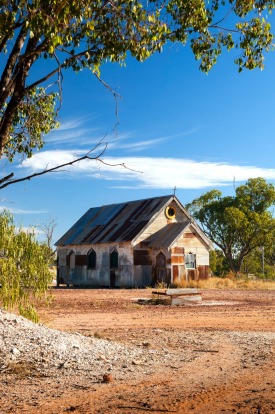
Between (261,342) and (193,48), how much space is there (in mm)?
6654

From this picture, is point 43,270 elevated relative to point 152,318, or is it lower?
elevated

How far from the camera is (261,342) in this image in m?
12.4

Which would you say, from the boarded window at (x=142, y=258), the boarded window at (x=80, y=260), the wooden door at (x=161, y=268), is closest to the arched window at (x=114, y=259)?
the boarded window at (x=142, y=258)

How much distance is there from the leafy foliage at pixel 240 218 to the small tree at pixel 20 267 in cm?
4295

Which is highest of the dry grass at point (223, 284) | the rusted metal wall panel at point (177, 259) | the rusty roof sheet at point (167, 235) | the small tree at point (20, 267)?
the rusty roof sheet at point (167, 235)

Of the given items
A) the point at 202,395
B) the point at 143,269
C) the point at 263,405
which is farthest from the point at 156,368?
the point at 143,269

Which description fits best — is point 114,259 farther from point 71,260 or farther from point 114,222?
point 71,260

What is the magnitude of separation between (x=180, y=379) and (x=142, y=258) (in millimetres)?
29044

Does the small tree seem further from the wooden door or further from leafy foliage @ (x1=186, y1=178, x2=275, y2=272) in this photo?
leafy foliage @ (x1=186, y1=178, x2=275, y2=272)

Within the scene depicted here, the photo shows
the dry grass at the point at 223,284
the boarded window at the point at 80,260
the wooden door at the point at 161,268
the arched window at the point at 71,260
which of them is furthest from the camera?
the arched window at the point at 71,260

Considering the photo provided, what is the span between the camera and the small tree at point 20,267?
10.8 m

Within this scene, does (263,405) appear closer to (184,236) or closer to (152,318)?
(152,318)

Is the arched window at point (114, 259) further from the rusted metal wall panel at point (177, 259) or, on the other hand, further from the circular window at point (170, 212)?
the circular window at point (170, 212)

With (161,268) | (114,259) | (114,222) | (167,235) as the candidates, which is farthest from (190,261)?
(114,222)
